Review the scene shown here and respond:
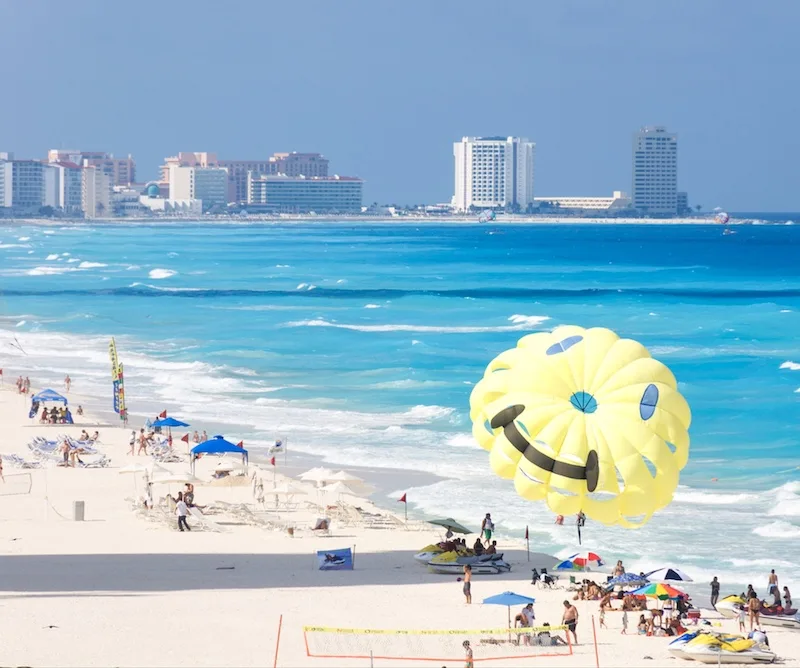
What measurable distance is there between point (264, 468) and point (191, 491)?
4.96m

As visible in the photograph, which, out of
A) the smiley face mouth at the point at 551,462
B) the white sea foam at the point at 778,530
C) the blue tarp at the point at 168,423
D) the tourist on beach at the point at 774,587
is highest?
the smiley face mouth at the point at 551,462

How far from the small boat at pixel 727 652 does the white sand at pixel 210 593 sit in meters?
0.28

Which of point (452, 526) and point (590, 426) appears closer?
point (590, 426)

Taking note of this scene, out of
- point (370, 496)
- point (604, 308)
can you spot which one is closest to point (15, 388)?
point (370, 496)

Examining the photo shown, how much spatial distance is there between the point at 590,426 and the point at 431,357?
38.6 m

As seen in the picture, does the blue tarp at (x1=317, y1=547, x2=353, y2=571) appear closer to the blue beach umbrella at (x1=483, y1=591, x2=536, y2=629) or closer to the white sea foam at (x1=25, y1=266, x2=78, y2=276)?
the blue beach umbrella at (x1=483, y1=591, x2=536, y2=629)

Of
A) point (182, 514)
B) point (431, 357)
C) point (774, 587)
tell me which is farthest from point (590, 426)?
point (431, 357)

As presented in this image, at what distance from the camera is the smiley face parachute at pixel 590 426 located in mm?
20141

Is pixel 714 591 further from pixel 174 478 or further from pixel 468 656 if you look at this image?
pixel 174 478

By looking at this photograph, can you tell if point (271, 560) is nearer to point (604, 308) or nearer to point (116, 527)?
point (116, 527)

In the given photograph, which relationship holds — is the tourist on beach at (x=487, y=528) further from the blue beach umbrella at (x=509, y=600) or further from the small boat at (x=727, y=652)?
the small boat at (x=727, y=652)

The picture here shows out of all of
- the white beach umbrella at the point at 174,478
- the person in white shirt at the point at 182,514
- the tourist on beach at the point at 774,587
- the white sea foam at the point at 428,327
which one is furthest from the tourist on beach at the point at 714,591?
the white sea foam at the point at 428,327

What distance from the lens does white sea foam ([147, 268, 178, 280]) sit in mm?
117312

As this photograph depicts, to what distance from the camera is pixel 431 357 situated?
59.0 metres
